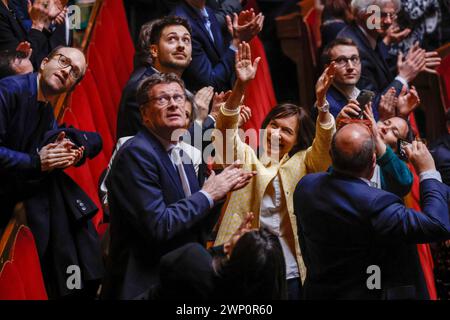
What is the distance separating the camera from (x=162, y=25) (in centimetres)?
470

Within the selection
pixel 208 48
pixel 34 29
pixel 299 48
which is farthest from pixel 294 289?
pixel 299 48

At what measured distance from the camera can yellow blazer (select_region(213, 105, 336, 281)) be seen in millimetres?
4094

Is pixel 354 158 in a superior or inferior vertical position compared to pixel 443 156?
superior

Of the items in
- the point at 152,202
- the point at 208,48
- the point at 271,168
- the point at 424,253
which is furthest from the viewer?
the point at 208,48

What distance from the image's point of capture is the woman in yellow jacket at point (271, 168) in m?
4.08

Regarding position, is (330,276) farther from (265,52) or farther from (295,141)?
(265,52)

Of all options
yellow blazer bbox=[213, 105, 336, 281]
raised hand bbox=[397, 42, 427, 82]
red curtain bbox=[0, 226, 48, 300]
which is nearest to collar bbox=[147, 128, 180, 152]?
yellow blazer bbox=[213, 105, 336, 281]

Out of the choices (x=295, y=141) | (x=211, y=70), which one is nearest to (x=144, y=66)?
(x=211, y=70)

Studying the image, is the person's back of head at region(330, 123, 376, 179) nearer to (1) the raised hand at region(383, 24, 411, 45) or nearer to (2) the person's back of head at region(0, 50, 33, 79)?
(2) the person's back of head at region(0, 50, 33, 79)

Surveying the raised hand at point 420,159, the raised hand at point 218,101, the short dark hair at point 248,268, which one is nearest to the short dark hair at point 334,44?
the raised hand at point 218,101

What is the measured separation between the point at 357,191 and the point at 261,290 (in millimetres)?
606

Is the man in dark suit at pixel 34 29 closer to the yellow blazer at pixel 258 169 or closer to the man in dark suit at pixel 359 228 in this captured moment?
the yellow blazer at pixel 258 169

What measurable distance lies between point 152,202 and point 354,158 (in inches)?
27.6

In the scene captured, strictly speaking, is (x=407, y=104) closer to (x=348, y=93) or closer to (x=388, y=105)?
(x=388, y=105)
